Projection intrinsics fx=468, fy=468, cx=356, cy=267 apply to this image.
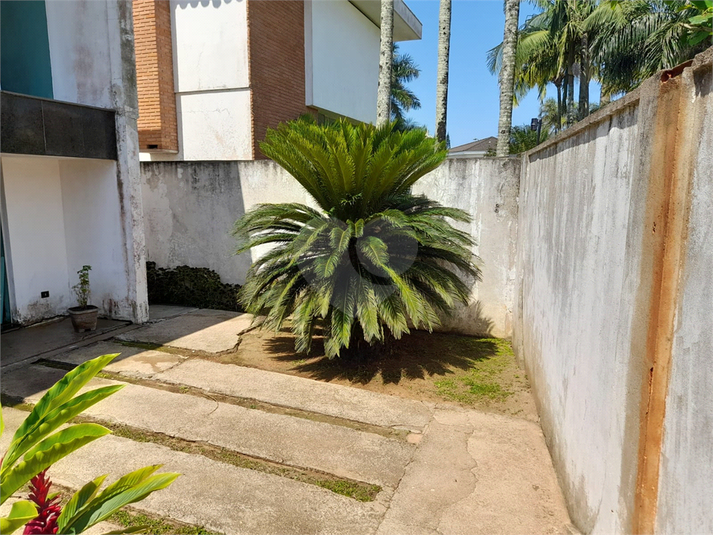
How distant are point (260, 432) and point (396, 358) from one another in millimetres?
2355

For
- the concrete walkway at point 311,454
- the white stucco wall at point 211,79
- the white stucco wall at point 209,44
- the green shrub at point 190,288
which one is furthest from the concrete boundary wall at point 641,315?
the white stucco wall at point 209,44

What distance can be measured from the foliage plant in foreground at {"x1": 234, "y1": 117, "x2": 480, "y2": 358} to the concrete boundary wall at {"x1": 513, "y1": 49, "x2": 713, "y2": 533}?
86.4 inches

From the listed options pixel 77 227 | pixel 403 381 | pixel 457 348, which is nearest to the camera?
pixel 403 381

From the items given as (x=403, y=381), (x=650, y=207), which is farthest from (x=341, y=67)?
(x=650, y=207)

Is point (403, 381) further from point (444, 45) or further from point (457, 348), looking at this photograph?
point (444, 45)

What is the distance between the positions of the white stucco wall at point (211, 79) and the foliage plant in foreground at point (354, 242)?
14.6 feet

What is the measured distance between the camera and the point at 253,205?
7941 mm

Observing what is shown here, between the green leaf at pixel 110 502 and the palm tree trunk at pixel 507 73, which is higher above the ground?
the palm tree trunk at pixel 507 73

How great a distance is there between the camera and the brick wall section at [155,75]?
9.48m

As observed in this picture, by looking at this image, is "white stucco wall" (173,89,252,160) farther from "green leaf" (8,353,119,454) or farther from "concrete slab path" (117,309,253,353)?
"green leaf" (8,353,119,454)

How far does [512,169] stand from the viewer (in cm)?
659

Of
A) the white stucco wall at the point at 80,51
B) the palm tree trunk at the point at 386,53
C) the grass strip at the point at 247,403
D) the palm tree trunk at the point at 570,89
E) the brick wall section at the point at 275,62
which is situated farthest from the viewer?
the palm tree trunk at the point at 570,89

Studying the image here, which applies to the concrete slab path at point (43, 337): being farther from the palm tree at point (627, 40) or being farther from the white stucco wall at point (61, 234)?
the palm tree at point (627, 40)

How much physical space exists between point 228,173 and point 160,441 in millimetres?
5165
